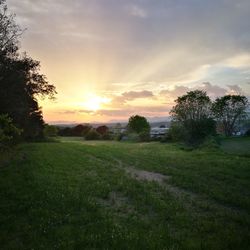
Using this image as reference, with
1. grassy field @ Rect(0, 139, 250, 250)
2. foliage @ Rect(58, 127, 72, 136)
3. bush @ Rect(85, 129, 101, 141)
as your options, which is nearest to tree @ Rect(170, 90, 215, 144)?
bush @ Rect(85, 129, 101, 141)

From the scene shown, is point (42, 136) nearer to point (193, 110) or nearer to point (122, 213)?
point (193, 110)

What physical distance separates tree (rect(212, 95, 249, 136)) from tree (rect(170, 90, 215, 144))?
22.2 metres

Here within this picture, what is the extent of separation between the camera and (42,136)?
3442 inches

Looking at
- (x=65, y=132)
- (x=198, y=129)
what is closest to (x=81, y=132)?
(x=65, y=132)

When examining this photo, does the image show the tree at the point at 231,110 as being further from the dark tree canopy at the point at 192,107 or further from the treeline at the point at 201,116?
the dark tree canopy at the point at 192,107

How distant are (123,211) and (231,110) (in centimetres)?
11338

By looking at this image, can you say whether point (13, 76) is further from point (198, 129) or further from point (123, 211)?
point (198, 129)

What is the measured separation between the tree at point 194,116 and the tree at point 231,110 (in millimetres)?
22174

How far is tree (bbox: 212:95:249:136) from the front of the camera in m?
122

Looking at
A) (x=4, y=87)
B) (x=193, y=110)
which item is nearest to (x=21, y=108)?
(x=4, y=87)

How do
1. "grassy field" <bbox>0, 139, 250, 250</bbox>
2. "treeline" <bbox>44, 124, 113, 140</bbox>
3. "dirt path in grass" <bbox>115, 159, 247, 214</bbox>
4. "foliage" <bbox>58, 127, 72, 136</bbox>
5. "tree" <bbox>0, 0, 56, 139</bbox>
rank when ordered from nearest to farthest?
1. "grassy field" <bbox>0, 139, 250, 250</bbox>
2. "dirt path in grass" <bbox>115, 159, 247, 214</bbox>
3. "tree" <bbox>0, 0, 56, 139</bbox>
4. "treeline" <bbox>44, 124, 113, 140</bbox>
5. "foliage" <bbox>58, 127, 72, 136</bbox>

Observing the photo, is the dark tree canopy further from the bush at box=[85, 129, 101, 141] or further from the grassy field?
the grassy field

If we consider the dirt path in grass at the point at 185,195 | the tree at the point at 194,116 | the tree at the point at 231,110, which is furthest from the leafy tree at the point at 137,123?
the dirt path in grass at the point at 185,195

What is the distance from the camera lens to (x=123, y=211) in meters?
15.2
